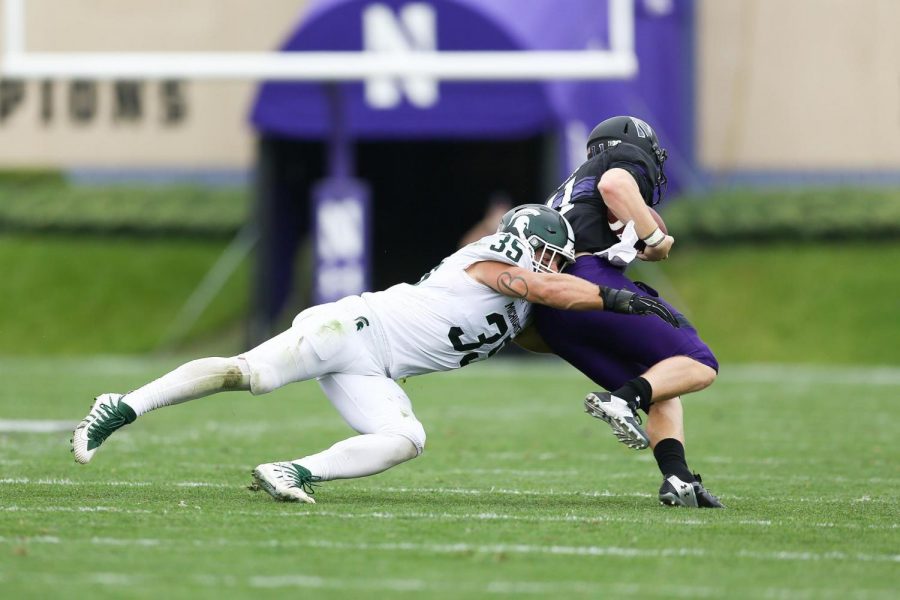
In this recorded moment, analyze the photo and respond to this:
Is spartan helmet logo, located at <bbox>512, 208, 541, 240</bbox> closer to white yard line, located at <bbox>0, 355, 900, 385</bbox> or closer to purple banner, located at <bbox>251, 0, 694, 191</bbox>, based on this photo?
white yard line, located at <bbox>0, 355, 900, 385</bbox>

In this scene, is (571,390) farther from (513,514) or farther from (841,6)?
(841,6)

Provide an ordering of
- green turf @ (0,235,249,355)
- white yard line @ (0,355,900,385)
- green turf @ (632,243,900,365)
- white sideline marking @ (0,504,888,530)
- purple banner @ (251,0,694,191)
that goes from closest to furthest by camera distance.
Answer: white sideline marking @ (0,504,888,530)
white yard line @ (0,355,900,385)
purple banner @ (251,0,694,191)
green turf @ (632,243,900,365)
green turf @ (0,235,249,355)

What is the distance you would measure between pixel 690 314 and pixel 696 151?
430cm

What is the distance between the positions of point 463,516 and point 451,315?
35.0 inches

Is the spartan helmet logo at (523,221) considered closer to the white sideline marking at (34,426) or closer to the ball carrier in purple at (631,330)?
the ball carrier in purple at (631,330)

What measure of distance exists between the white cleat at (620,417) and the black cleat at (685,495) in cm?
41

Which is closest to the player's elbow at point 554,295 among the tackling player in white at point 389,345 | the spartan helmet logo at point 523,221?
the tackling player in white at point 389,345

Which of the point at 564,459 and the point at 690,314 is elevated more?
the point at 564,459

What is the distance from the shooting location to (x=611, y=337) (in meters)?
6.73

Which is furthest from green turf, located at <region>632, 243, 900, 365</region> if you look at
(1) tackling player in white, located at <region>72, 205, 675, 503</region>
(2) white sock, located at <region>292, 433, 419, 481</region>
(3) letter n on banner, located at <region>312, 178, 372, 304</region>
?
(2) white sock, located at <region>292, 433, 419, 481</region>

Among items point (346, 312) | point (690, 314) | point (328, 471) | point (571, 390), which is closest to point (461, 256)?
point (346, 312)

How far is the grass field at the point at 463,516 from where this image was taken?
4.80 meters

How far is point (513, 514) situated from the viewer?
6340 millimetres

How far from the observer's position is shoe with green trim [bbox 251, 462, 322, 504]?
642cm
